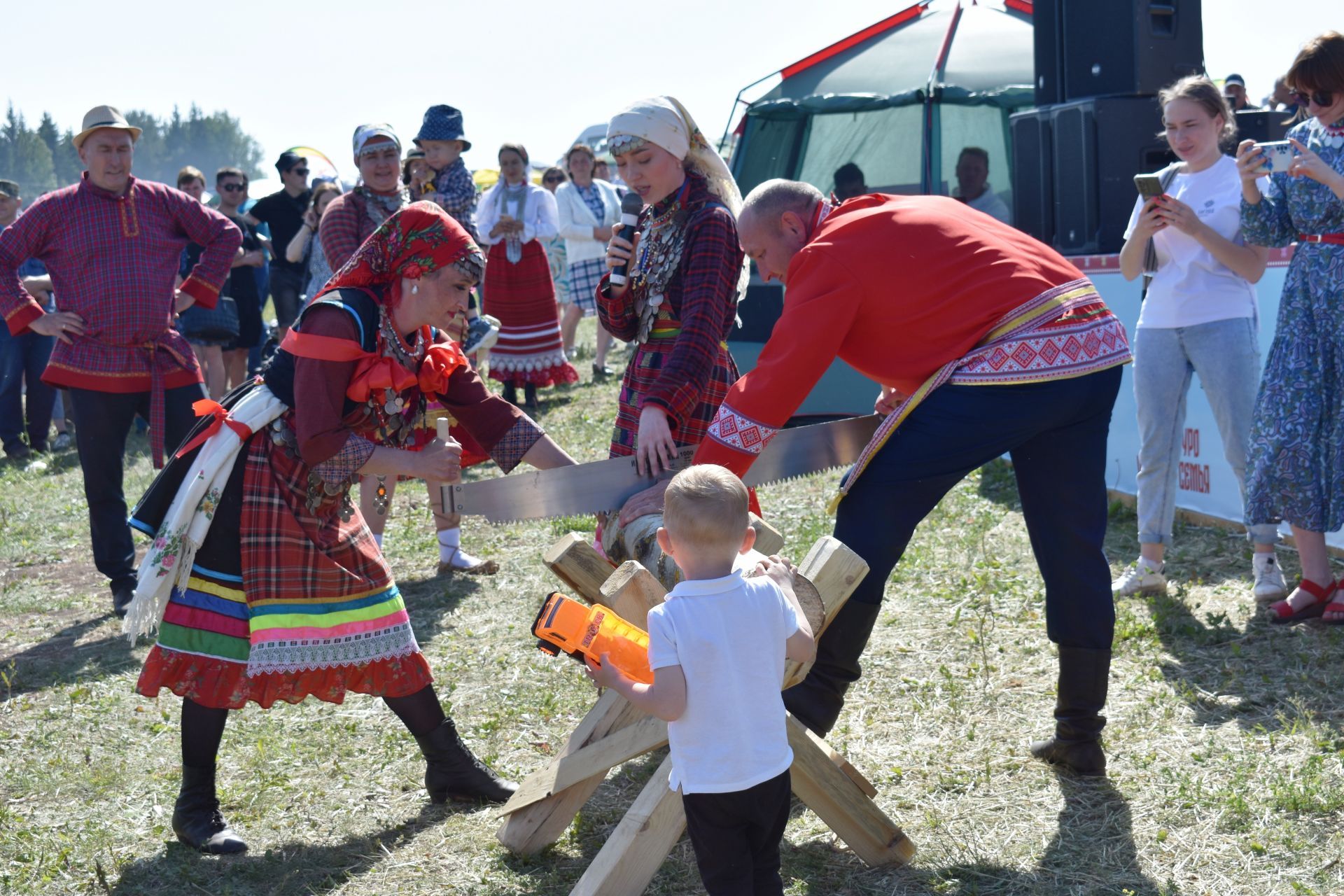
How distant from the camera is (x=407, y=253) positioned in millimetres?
3340

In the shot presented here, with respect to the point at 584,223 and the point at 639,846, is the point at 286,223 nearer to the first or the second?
the point at 584,223

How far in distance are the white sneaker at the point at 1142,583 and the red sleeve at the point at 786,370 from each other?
2767 millimetres

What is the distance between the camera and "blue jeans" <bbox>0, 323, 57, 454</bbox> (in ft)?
33.1

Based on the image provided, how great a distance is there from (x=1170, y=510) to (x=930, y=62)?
6.16m

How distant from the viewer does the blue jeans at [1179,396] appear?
5109 millimetres

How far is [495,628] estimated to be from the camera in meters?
5.40

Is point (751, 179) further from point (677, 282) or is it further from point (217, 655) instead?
point (217, 655)

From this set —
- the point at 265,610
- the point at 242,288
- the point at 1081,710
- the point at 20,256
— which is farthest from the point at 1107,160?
the point at 242,288

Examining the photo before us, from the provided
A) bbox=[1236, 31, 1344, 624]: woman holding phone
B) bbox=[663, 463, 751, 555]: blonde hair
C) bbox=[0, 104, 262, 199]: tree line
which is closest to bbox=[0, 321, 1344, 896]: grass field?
bbox=[1236, 31, 1344, 624]: woman holding phone

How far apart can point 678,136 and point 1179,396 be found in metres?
2.75

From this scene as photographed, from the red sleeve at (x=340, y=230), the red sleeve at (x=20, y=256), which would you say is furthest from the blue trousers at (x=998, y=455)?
the red sleeve at (x=20, y=256)

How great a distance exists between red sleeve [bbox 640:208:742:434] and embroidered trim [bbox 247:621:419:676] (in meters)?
0.99

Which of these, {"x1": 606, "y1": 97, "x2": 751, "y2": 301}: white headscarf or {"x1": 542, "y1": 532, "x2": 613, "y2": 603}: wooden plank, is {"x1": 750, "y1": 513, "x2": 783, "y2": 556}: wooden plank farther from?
{"x1": 606, "y1": 97, "x2": 751, "y2": 301}: white headscarf

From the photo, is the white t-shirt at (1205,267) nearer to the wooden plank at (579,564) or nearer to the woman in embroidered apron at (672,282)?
the woman in embroidered apron at (672,282)
